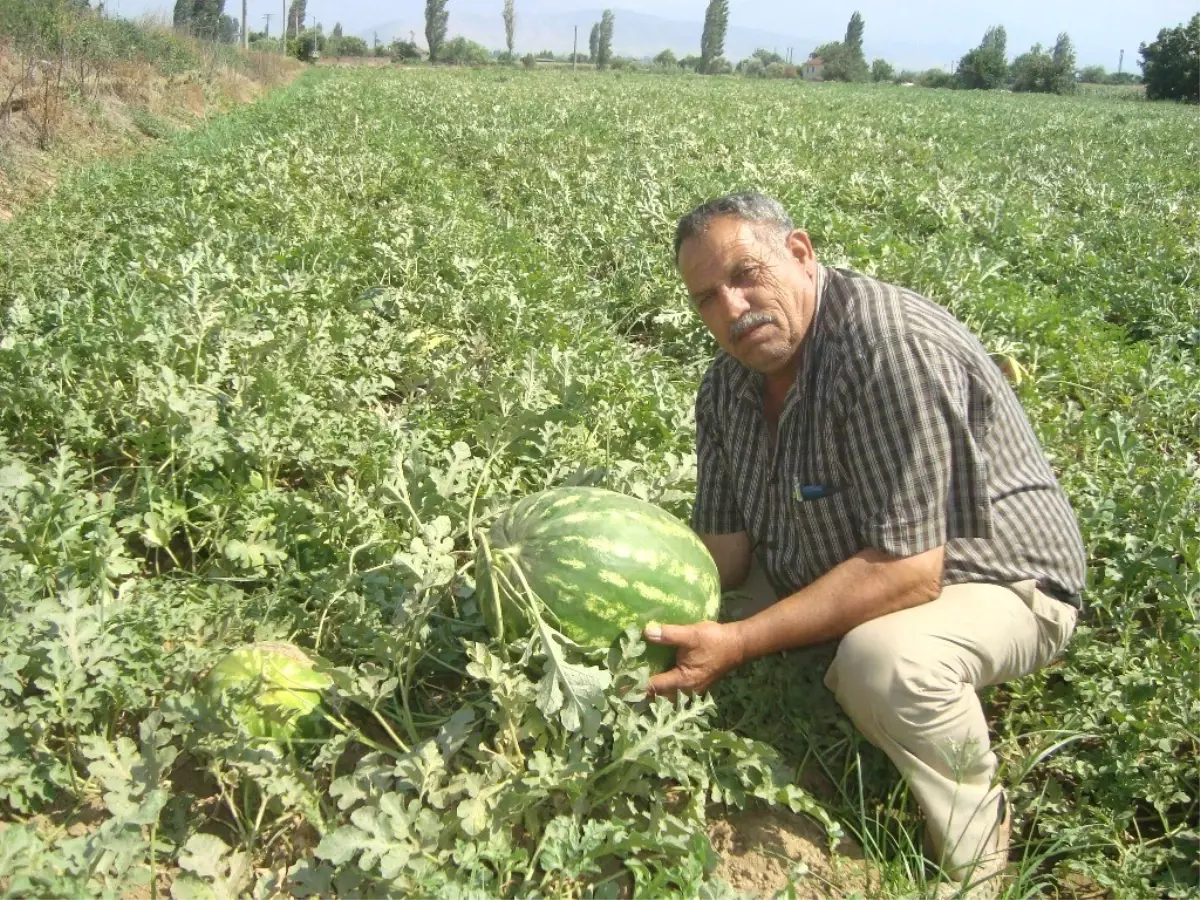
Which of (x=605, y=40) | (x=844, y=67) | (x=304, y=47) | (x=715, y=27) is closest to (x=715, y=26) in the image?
(x=715, y=27)

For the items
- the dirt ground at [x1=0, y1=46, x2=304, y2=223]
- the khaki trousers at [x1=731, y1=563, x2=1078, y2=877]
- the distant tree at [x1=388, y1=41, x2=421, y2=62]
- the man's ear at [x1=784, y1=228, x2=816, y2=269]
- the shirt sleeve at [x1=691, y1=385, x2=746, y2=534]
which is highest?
the distant tree at [x1=388, y1=41, x2=421, y2=62]

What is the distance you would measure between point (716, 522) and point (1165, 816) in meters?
1.55

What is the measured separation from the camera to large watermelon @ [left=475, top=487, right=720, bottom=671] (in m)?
2.60

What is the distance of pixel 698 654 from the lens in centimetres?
264

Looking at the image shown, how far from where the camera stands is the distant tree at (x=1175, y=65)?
58.6 meters

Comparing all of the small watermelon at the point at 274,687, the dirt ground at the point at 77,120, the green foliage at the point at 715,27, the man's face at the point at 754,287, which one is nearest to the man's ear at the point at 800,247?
the man's face at the point at 754,287

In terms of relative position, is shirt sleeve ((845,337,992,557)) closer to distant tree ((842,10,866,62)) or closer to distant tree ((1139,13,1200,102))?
distant tree ((1139,13,1200,102))

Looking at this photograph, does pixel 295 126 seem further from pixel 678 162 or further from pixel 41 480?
Answer: pixel 41 480

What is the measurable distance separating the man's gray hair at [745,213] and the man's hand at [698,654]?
45.5 inches

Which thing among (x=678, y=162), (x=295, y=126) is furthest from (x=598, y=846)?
(x=295, y=126)

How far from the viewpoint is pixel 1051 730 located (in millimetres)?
2799

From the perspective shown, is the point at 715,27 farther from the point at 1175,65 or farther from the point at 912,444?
the point at 912,444

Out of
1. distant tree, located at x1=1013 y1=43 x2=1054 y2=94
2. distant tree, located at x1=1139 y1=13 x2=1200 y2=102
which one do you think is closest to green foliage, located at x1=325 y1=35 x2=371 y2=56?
distant tree, located at x1=1013 y1=43 x2=1054 y2=94

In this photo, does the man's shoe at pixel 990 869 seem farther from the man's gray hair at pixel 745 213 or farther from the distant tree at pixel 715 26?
the distant tree at pixel 715 26
